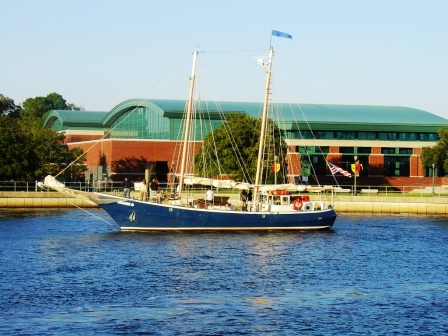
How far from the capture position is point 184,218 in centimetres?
6769

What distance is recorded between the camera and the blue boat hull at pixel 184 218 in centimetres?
6725

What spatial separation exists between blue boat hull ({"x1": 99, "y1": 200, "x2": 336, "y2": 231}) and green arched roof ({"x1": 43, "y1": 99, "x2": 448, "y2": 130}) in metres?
59.3

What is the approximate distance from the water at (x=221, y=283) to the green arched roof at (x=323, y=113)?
61.8 meters

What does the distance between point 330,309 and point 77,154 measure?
98356mm

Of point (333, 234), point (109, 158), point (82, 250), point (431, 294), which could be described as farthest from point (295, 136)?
point (431, 294)

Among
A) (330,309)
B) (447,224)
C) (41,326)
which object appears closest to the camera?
(41,326)

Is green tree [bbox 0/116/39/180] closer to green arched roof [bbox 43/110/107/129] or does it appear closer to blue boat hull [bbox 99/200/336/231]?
blue boat hull [bbox 99/200/336/231]

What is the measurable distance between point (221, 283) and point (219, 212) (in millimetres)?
22126

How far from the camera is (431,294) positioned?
4416 centimetres

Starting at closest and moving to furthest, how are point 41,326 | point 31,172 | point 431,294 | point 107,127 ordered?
point 41,326 → point 431,294 → point 31,172 → point 107,127

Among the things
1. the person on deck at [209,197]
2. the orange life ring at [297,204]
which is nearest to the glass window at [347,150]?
the orange life ring at [297,204]

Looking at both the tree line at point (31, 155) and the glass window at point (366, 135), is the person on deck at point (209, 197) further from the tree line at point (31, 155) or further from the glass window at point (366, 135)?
the glass window at point (366, 135)

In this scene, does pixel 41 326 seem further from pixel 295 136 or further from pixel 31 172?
pixel 295 136

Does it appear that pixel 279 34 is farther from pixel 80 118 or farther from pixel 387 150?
pixel 80 118
